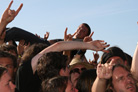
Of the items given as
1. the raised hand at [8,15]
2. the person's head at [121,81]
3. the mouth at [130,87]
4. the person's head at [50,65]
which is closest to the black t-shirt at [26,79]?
the person's head at [50,65]

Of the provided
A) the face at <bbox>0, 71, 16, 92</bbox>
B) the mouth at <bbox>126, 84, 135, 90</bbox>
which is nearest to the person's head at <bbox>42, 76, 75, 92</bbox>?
the face at <bbox>0, 71, 16, 92</bbox>

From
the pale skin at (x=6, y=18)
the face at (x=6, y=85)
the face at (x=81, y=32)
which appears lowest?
the face at (x=6, y=85)

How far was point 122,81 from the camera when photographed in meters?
3.26

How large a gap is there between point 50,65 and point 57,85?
12.6 inches

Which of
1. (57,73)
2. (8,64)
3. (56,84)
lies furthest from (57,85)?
(8,64)

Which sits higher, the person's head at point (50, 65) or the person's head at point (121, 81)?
the person's head at point (50, 65)

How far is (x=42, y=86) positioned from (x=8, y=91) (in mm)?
415

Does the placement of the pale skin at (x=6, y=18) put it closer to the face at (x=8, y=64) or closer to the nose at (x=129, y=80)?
the face at (x=8, y=64)

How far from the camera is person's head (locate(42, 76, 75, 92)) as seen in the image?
9.55 ft

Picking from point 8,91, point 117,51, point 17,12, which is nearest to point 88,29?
point 117,51

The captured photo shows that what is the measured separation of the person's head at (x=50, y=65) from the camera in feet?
10.2

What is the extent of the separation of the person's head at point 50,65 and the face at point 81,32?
115 inches

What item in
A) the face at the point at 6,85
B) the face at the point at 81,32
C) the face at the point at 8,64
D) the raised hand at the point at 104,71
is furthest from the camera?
the face at the point at 81,32

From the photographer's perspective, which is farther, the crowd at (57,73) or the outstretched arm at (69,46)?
the outstretched arm at (69,46)
